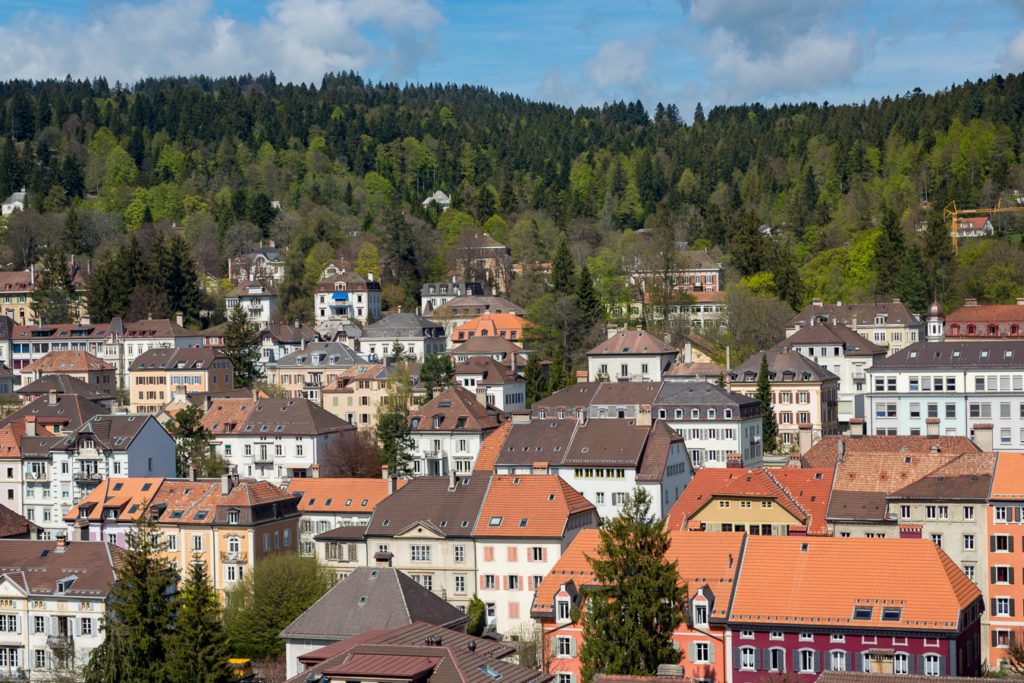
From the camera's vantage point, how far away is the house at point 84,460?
8081cm

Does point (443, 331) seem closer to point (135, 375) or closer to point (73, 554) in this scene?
point (135, 375)

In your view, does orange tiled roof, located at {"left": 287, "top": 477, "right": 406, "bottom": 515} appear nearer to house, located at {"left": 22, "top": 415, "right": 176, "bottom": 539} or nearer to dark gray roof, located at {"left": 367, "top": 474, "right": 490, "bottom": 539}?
dark gray roof, located at {"left": 367, "top": 474, "right": 490, "bottom": 539}

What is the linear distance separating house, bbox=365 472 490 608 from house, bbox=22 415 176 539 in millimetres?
20706

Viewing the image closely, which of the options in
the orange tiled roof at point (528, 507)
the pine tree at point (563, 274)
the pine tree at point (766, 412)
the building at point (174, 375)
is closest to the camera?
the orange tiled roof at point (528, 507)

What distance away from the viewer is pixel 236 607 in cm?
6081

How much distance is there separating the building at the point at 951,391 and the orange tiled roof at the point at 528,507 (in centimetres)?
2343

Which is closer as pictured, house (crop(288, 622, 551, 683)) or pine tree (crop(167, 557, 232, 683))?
house (crop(288, 622, 551, 683))

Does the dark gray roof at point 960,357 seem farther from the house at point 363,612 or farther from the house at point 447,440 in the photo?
the house at point 363,612

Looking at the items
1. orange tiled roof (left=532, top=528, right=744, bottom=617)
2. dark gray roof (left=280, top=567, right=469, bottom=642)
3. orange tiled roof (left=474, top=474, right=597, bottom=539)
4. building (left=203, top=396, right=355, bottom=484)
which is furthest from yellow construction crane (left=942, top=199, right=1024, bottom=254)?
dark gray roof (left=280, top=567, right=469, bottom=642)

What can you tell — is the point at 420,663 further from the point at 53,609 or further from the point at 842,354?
the point at 842,354

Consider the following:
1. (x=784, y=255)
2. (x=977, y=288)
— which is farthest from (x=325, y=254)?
(x=977, y=288)

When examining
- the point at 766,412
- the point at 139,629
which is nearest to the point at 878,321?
the point at 766,412

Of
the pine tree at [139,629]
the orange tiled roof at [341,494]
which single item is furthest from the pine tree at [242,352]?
the pine tree at [139,629]

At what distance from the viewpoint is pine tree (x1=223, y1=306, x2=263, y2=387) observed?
109938 millimetres
